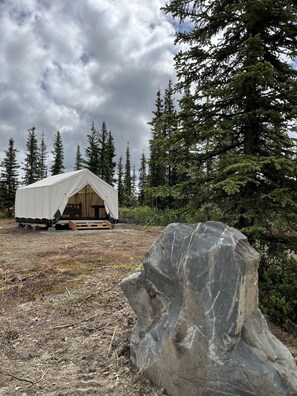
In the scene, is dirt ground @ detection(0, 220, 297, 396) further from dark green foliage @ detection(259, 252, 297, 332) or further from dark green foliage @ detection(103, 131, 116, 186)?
dark green foliage @ detection(103, 131, 116, 186)

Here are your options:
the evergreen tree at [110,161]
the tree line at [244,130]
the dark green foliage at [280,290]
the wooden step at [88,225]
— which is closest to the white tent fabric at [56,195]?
the wooden step at [88,225]

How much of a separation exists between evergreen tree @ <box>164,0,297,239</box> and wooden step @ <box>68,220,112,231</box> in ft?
40.3

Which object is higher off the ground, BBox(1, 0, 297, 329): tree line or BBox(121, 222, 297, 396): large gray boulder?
BBox(1, 0, 297, 329): tree line

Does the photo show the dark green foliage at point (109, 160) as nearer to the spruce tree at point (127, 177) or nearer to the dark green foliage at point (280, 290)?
the spruce tree at point (127, 177)

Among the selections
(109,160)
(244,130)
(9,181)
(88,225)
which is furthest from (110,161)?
(244,130)

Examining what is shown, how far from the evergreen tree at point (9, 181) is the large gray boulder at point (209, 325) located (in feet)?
104

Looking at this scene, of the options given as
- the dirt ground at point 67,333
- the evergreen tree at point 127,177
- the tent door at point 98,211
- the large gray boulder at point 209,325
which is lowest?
the dirt ground at point 67,333

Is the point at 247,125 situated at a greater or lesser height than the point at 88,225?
greater

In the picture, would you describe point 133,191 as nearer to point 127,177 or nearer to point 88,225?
point 127,177

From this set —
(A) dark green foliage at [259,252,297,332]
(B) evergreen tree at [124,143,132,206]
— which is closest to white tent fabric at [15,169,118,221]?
(A) dark green foliage at [259,252,297,332]

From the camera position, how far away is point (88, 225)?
55.3 ft

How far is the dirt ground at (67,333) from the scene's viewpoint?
2611mm

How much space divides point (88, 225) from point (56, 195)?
2352 mm

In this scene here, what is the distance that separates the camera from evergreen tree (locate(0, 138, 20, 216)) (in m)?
32.0
